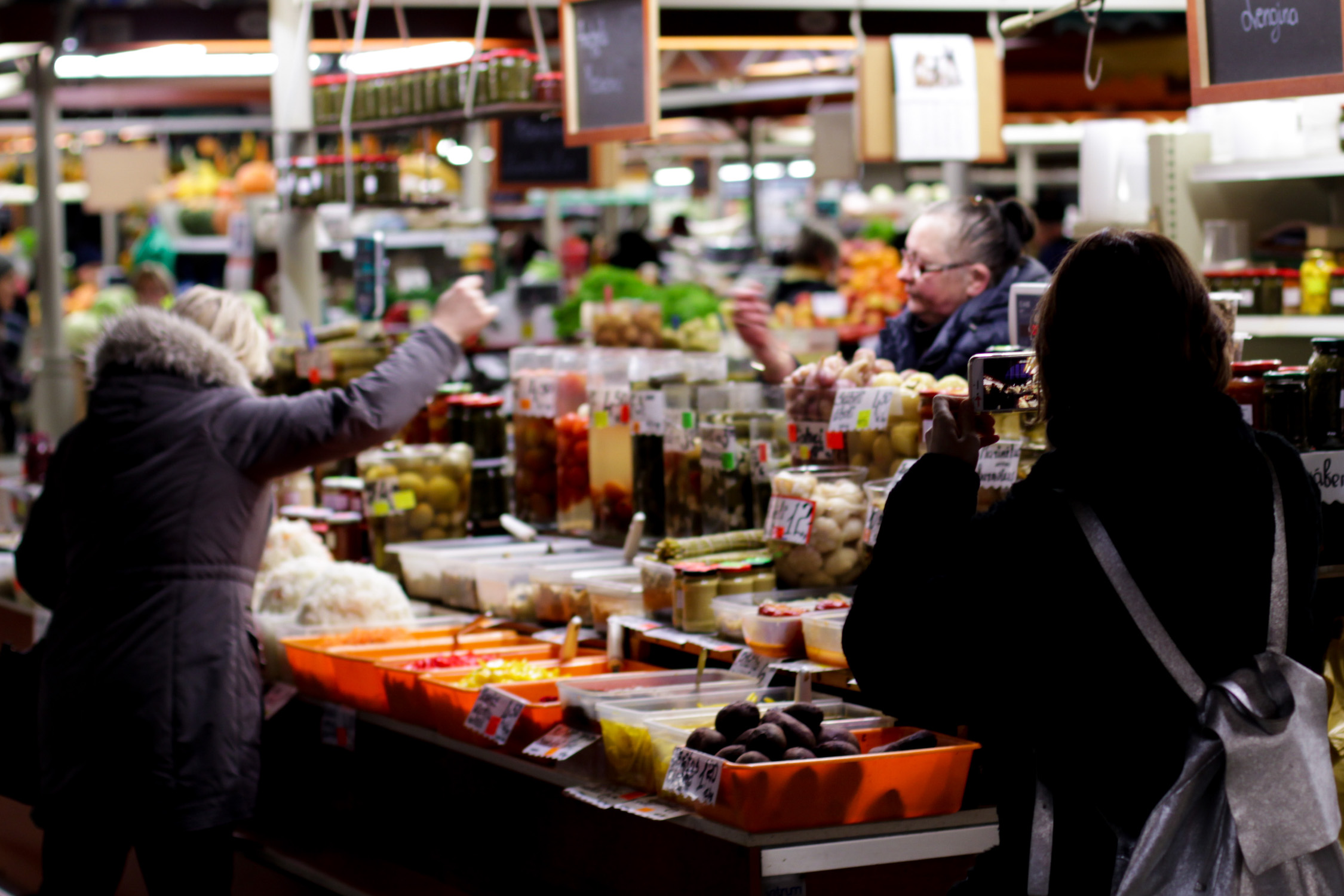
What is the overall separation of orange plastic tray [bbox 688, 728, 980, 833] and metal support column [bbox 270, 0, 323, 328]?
3986 millimetres

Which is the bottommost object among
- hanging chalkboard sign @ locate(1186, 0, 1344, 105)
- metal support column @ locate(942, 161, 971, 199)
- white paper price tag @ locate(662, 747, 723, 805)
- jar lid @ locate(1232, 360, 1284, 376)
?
white paper price tag @ locate(662, 747, 723, 805)

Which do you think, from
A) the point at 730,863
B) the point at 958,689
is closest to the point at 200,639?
the point at 730,863

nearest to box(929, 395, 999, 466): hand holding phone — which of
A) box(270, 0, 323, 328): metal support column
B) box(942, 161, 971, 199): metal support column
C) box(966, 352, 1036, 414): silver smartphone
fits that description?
box(966, 352, 1036, 414): silver smartphone

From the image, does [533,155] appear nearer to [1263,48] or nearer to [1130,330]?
[1263,48]

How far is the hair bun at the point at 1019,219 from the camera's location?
4.36 metres

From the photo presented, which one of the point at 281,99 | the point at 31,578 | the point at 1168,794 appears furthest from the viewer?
the point at 281,99

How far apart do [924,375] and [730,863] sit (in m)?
1.19

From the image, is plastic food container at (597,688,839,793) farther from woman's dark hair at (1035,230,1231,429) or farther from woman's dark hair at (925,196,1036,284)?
woman's dark hair at (925,196,1036,284)

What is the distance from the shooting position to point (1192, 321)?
73.4 inches

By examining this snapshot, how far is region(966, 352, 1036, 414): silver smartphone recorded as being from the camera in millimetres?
2156

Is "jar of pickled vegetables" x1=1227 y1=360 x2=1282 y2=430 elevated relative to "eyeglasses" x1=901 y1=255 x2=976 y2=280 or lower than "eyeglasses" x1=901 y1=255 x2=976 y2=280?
lower

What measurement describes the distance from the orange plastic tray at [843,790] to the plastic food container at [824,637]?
29cm

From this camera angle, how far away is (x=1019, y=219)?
14.4 feet

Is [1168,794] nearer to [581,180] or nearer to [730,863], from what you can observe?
[730,863]
